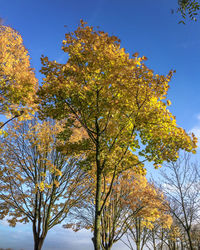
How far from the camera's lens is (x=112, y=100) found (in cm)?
741

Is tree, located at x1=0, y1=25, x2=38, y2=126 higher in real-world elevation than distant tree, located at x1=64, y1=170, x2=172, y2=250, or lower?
higher

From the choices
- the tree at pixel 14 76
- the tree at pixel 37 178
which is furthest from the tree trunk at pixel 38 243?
the tree at pixel 14 76

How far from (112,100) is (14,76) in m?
6.54

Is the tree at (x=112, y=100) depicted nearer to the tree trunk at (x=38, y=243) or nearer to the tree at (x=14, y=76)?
the tree at (x=14, y=76)

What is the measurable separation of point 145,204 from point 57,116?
967cm

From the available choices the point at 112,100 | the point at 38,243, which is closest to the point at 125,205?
the point at 38,243

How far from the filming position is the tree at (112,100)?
284 inches

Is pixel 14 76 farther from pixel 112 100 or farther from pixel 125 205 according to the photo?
pixel 125 205

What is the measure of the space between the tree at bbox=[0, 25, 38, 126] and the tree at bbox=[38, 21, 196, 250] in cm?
317

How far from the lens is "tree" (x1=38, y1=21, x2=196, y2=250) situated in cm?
721

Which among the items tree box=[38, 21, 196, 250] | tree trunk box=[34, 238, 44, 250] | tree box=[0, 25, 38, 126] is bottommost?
tree trunk box=[34, 238, 44, 250]

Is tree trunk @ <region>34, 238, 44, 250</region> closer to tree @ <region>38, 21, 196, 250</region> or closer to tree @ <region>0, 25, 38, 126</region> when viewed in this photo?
tree @ <region>38, 21, 196, 250</region>

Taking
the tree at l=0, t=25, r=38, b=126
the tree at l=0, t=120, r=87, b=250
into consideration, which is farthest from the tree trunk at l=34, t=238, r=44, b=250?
the tree at l=0, t=25, r=38, b=126

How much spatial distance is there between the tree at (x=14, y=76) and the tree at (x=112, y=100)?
3169mm
